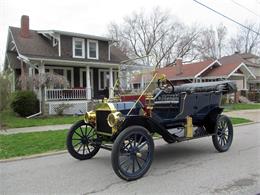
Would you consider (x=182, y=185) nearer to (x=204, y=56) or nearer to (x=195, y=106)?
(x=195, y=106)

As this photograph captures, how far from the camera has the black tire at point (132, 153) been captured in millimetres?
5781

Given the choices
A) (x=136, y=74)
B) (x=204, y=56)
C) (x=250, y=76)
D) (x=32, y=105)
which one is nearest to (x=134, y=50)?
(x=204, y=56)

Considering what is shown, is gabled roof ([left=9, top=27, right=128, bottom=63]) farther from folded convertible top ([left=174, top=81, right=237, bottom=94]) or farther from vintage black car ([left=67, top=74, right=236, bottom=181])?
vintage black car ([left=67, top=74, right=236, bottom=181])

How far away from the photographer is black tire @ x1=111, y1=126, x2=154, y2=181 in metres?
5.78

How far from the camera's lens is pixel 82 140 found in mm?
7543

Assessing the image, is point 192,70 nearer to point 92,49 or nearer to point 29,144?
point 92,49

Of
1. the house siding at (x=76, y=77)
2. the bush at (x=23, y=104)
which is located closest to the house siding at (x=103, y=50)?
the house siding at (x=76, y=77)

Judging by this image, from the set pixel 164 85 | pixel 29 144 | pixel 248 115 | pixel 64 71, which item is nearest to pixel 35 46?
pixel 64 71

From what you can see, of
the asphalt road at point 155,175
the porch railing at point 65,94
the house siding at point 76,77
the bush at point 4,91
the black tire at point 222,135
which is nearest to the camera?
the asphalt road at point 155,175

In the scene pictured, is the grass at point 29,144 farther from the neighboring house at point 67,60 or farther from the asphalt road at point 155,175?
the neighboring house at point 67,60

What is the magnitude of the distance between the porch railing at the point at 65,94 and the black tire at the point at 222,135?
14.4m

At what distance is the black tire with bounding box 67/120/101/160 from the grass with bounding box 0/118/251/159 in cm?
152

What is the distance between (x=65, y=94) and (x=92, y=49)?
18.3 ft

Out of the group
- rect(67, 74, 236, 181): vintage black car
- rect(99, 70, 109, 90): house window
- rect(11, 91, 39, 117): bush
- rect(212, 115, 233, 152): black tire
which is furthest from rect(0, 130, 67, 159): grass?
rect(99, 70, 109, 90): house window
